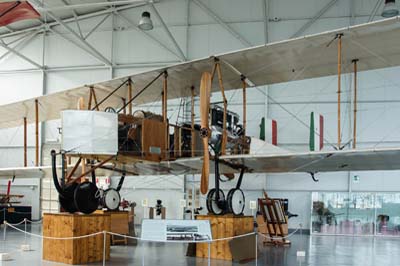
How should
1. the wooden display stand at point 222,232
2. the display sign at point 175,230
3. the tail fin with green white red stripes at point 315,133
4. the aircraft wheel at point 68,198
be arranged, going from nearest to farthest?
1. the display sign at point 175,230
2. the aircraft wheel at point 68,198
3. the wooden display stand at point 222,232
4. the tail fin with green white red stripes at point 315,133

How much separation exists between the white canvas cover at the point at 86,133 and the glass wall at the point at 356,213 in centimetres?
1134

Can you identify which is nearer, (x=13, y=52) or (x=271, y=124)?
(x=271, y=124)

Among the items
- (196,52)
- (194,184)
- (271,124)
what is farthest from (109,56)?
(271,124)

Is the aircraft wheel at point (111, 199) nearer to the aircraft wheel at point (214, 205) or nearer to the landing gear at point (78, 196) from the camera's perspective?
the landing gear at point (78, 196)

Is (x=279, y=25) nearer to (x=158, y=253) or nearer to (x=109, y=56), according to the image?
(x=109, y=56)

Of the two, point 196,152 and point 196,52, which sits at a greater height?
point 196,52

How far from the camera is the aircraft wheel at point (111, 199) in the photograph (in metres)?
11.2

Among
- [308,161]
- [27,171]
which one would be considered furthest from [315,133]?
[27,171]

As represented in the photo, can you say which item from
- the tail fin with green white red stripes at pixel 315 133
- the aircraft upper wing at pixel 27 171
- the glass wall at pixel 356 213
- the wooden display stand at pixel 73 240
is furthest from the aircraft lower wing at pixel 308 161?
the glass wall at pixel 356 213

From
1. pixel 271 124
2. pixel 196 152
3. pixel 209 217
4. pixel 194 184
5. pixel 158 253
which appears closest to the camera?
pixel 209 217

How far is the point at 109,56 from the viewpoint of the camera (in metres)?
19.9

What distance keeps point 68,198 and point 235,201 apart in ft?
10.8

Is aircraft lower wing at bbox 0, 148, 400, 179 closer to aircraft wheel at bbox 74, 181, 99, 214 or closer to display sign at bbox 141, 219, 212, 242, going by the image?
aircraft wheel at bbox 74, 181, 99, 214

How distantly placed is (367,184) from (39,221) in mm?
14426
